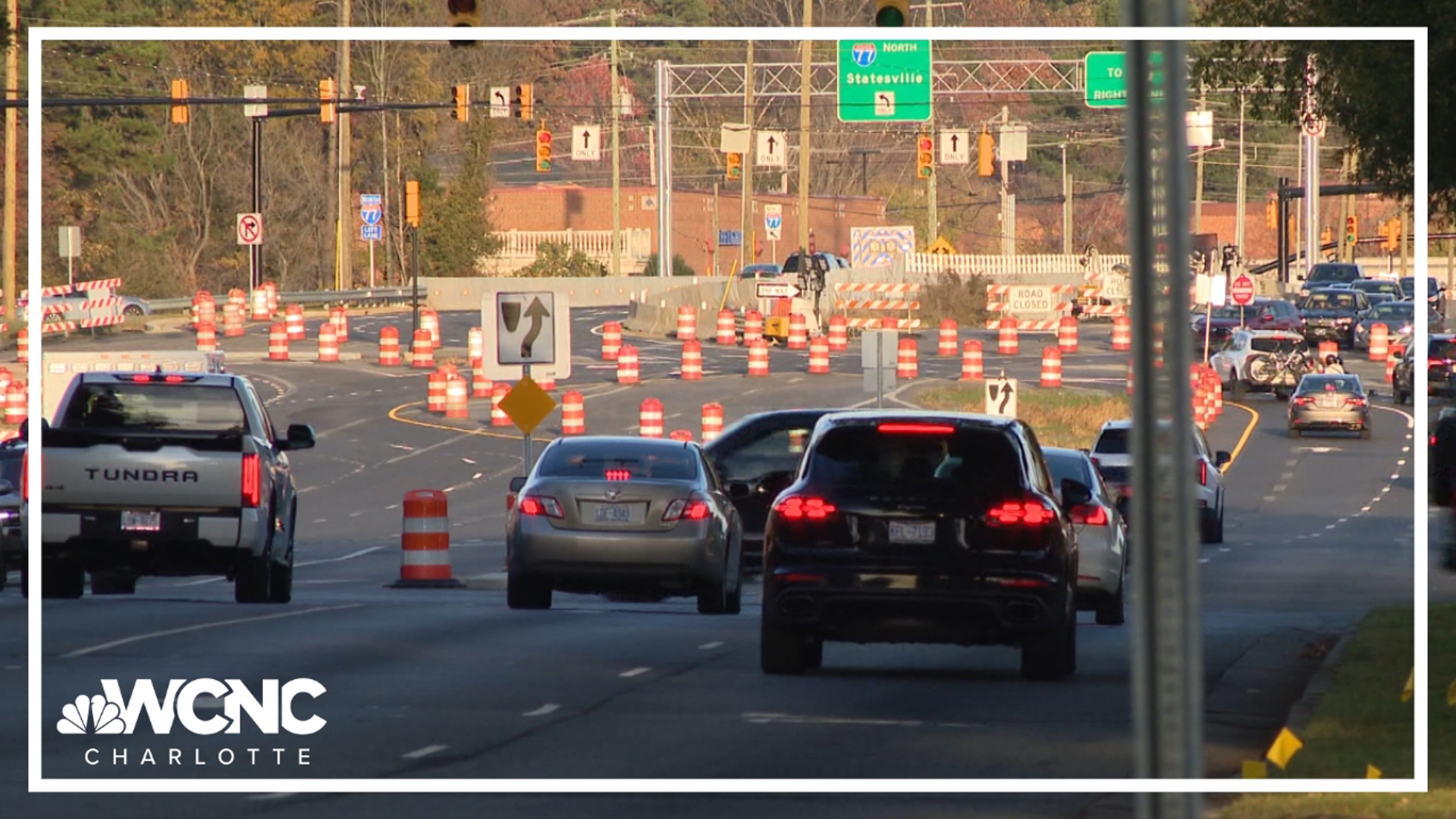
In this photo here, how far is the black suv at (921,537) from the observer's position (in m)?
13.9

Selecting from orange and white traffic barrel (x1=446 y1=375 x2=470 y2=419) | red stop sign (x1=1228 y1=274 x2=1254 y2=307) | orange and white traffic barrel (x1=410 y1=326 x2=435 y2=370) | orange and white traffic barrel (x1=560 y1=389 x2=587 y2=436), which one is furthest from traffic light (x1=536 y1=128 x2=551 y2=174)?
orange and white traffic barrel (x1=560 y1=389 x2=587 y2=436)

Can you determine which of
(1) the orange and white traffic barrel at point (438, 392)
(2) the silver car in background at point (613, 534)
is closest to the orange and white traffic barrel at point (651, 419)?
(1) the orange and white traffic barrel at point (438, 392)

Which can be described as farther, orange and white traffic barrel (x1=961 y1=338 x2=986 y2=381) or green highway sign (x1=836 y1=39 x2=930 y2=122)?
orange and white traffic barrel (x1=961 y1=338 x2=986 y2=381)

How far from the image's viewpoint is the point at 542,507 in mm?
19984

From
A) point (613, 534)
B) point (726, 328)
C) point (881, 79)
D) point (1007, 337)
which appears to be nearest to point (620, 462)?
point (613, 534)

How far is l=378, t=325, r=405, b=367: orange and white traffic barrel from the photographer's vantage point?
56.8 m

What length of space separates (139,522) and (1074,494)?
773 centimetres

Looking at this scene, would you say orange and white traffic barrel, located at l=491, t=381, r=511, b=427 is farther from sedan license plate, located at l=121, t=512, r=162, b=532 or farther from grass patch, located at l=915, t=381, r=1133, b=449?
sedan license plate, located at l=121, t=512, r=162, b=532

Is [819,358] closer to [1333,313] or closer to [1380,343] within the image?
[1380,343]

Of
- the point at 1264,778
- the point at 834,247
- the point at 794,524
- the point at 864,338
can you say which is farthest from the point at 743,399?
the point at 1264,778

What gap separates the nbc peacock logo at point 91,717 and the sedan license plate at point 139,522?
5599 mm

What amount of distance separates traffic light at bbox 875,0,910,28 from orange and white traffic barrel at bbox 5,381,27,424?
102 feet

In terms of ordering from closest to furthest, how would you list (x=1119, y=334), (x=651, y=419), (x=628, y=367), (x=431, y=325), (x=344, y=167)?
(x=651, y=419)
(x=628, y=367)
(x=431, y=325)
(x=1119, y=334)
(x=344, y=167)

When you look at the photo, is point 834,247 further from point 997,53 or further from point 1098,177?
point 1098,177
